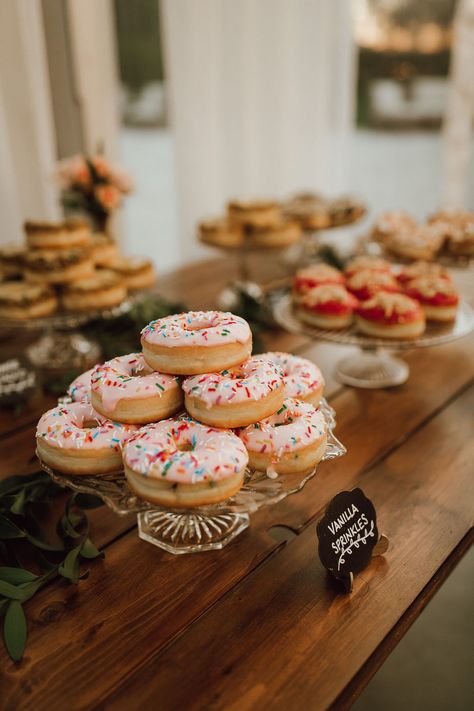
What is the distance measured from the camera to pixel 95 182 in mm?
2088

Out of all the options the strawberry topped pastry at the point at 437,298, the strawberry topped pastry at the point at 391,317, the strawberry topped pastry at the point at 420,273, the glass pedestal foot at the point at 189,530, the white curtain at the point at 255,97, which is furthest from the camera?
the white curtain at the point at 255,97

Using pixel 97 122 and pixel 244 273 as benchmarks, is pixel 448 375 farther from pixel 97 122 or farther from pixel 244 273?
pixel 97 122

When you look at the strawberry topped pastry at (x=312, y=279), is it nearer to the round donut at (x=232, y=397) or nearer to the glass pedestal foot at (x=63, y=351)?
the glass pedestal foot at (x=63, y=351)

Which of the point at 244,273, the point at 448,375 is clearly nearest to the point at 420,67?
the point at 244,273

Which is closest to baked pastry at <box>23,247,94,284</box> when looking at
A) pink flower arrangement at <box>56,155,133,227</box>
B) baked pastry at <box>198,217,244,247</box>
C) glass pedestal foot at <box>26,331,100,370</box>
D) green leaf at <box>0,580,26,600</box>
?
glass pedestal foot at <box>26,331,100,370</box>

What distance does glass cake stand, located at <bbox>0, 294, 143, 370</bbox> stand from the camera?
5.26ft

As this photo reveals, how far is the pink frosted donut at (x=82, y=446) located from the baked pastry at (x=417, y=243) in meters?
1.35

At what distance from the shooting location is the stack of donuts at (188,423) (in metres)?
0.84

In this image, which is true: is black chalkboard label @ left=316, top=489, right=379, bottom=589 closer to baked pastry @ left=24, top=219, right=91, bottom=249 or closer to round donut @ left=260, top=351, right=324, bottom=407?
round donut @ left=260, top=351, right=324, bottom=407

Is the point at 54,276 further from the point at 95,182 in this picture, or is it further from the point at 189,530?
the point at 189,530

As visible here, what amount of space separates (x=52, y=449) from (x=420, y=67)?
12.9 ft

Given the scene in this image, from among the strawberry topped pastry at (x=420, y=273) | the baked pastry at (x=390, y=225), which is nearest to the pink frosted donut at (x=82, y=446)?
the strawberry topped pastry at (x=420, y=273)

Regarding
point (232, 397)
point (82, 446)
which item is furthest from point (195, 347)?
point (82, 446)

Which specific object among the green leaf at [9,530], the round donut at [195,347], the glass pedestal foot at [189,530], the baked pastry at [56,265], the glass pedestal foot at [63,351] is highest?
the round donut at [195,347]
